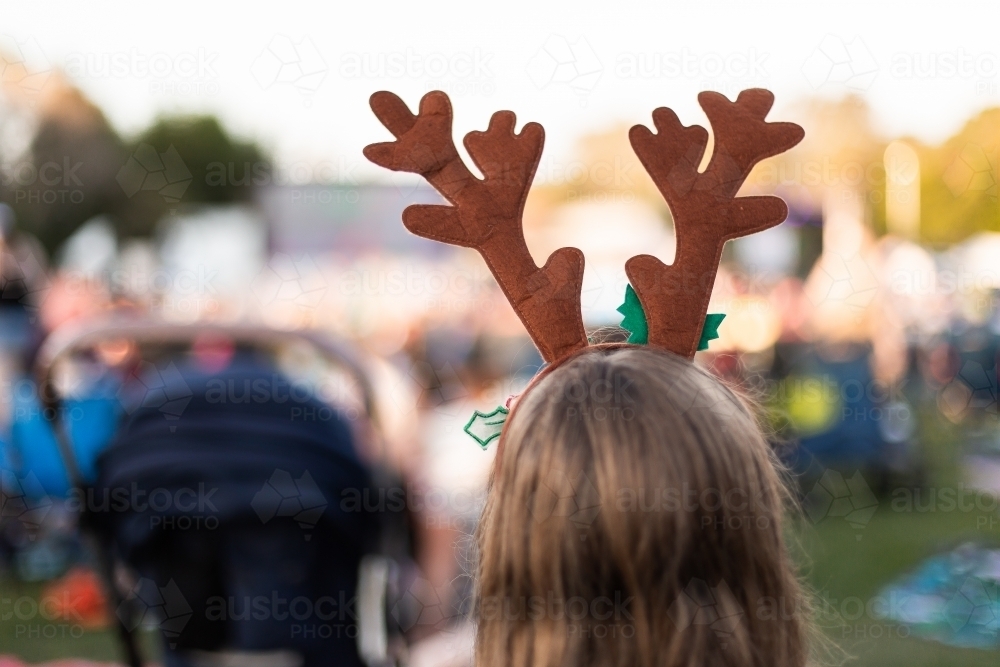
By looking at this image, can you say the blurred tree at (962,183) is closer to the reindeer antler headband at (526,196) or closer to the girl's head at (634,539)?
the reindeer antler headband at (526,196)

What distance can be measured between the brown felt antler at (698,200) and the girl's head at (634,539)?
0.58 ft

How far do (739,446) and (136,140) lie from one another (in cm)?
4063

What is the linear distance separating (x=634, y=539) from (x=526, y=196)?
1.43ft

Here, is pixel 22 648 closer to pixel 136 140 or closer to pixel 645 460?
pixel 645 460

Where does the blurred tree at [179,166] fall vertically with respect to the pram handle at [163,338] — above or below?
above

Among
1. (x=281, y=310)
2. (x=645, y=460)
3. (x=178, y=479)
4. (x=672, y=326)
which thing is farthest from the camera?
(x=281, y=310)

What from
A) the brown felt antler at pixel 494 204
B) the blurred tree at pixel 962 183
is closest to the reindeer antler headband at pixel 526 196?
the brown felt antler at pixel 494 204

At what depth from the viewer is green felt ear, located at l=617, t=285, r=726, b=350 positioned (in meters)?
1.08

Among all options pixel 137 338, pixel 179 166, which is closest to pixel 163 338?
pixel 137 338

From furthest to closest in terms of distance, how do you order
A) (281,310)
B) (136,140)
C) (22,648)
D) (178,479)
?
1. (136,140)
2. (281,310)
3. (22,648)
4. (178,479)

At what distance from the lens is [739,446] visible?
88cm

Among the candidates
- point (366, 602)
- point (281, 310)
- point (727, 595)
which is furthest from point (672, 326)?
point (281, 310)

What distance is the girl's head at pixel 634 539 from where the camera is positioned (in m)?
0.84

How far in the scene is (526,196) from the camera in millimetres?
1091
